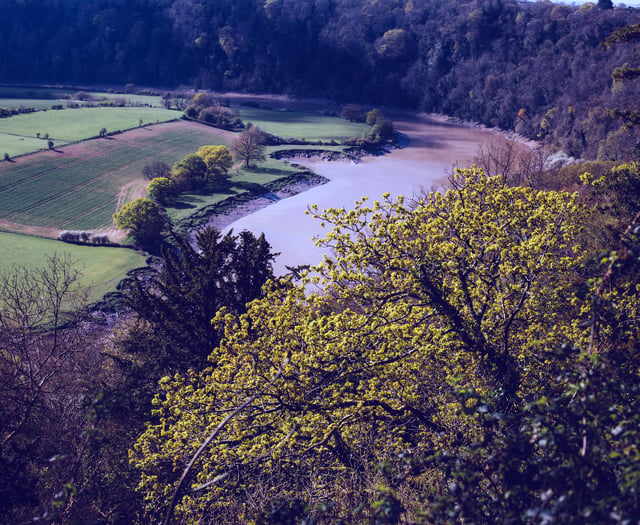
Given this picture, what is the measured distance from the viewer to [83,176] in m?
79.8

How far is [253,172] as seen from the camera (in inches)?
3445

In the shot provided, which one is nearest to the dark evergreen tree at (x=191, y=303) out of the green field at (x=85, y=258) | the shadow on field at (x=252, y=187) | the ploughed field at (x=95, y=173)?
the green field at (x=85, y=258)

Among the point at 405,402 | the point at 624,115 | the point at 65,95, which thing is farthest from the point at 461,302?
the point at 65,95

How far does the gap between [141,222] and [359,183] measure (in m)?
38.1

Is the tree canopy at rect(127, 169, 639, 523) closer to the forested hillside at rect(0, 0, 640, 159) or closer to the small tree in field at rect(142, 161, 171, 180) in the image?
the small tree in field at rect(142, 161, 171, 180)

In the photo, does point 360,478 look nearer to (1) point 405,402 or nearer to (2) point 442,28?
(1) point 405,402

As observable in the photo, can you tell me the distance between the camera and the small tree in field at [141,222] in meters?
56.9

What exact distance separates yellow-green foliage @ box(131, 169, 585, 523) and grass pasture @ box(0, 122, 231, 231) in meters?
59.2

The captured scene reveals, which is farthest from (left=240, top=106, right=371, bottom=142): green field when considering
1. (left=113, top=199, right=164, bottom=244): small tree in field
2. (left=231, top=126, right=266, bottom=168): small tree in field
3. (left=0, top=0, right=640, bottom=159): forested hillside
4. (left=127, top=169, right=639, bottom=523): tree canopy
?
(left=127, top=169, right=639, bottom=523): tree canopy

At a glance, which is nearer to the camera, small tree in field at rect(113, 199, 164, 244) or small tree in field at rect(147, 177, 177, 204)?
small tree in field at rect(113, 199, 164, 244)

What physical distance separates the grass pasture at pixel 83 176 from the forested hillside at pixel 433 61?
7684cm

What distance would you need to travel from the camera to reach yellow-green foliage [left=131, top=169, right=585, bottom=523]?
409 inches

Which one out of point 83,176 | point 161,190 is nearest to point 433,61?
point 161,190

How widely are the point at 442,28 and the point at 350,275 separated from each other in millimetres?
186852
